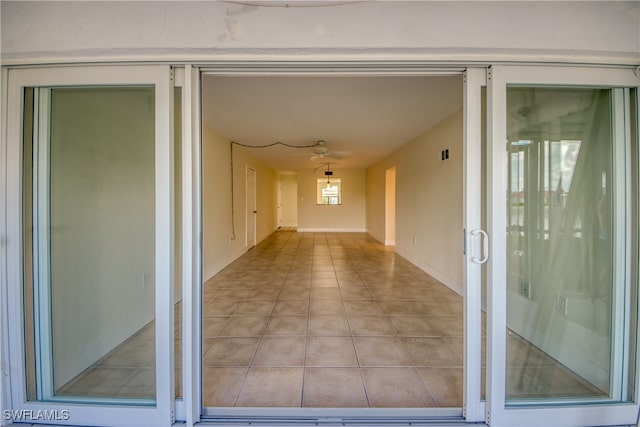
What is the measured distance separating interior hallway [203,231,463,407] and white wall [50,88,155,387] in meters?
0.74

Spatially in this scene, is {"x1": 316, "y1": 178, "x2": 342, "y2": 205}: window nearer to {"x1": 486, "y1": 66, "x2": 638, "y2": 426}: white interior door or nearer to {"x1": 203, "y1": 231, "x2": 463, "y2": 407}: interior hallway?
{"x1": 203, "y1": 231, "x2": 463, "y2": 407}: interior hallway

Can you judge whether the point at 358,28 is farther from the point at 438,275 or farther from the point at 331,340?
the point at 438,275

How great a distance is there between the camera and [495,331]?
1335 mm

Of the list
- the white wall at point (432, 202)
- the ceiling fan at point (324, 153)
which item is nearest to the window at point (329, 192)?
the ceiling fan at point (324, 153)

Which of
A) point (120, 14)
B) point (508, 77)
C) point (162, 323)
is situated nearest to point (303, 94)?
point (120, 14)

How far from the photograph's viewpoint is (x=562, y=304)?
5.15 ft

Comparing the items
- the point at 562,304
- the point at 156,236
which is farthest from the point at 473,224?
the point at 156,236

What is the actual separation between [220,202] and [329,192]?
563 cm

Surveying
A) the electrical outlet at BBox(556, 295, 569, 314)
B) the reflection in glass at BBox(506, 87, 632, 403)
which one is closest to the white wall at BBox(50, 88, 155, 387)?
the reflection in glass at BBox(506, 87, 632, 403)

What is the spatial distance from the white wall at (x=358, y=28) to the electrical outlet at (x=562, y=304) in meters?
→ 1.31

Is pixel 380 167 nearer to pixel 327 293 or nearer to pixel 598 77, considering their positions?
pixel 327 293

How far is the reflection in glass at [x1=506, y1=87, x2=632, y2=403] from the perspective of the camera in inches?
56.0

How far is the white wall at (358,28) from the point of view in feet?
4.24

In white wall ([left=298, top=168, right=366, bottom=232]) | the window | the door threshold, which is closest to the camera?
the door threshold
